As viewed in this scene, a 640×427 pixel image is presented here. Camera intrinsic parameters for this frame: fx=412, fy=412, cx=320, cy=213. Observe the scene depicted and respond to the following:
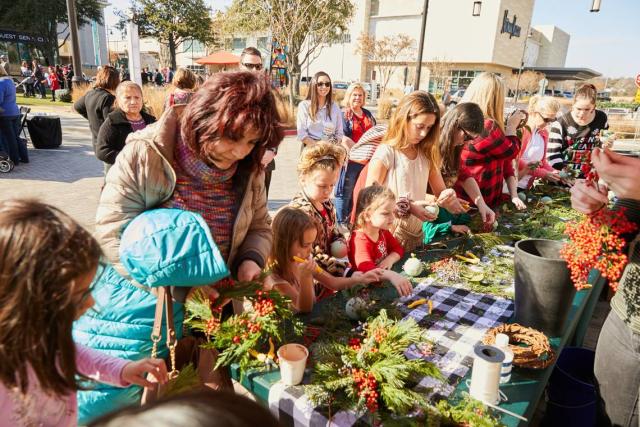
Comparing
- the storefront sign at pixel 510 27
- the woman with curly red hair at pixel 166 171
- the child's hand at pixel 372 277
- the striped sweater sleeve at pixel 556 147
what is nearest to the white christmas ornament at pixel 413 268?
the child's hand at pixel 372 277

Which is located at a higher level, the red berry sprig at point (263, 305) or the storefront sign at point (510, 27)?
the storefront sign at point (510, 27)

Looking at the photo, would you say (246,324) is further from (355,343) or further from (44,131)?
(44,131)

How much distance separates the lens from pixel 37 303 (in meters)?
0.92

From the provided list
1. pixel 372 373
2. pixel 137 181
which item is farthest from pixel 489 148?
pixel 137 181

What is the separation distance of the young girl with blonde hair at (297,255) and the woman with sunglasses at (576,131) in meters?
3.50

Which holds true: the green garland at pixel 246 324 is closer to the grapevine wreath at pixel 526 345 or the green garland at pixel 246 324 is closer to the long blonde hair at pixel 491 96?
the grapevine wreath at pixel 526 345

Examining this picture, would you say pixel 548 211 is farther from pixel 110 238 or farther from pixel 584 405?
pixel 110 238

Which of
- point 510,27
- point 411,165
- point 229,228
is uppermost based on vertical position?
point 510,27

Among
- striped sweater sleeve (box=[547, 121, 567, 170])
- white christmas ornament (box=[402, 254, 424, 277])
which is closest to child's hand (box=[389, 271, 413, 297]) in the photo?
white christmas ornament (box=[402, 254, 424, 277])

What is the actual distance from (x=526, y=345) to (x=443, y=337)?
0.29 metres

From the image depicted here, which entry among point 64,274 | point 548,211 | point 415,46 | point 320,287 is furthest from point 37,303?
point 415,46

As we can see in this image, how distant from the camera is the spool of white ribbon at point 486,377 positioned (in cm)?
122

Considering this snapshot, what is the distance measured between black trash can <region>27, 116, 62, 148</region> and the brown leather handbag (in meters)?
9.79

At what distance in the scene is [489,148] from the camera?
122 inches
